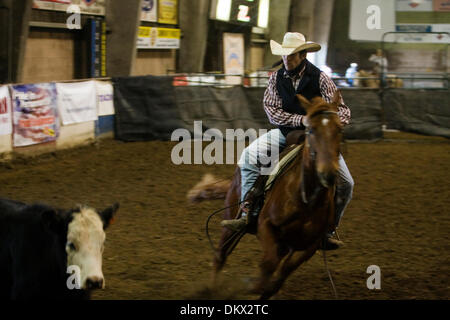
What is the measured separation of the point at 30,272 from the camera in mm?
4160

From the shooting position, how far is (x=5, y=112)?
447 inches

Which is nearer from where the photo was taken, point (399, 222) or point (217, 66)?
point (399, 222)

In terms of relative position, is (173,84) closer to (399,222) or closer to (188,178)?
(188,178)

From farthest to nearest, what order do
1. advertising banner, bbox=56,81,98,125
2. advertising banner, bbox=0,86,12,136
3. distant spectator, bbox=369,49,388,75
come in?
distant spectator, bbox=369,49,388,75
advertising banner, bbox=56,81,98,125
advertising banner, bbox=0,86,12,136

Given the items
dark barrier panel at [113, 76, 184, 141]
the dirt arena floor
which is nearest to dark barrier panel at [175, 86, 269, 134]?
dark barrier panel at [113, 76, 184, 141]

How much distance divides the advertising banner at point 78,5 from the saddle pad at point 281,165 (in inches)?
476

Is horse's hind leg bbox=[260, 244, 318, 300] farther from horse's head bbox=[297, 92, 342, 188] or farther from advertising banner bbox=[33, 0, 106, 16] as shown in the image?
advertising banner bbox=[33, 0, 106, 16]

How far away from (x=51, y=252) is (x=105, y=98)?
37.3 ft

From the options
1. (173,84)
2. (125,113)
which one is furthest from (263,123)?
(125,113)

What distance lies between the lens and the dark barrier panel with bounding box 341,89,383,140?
1552 cm

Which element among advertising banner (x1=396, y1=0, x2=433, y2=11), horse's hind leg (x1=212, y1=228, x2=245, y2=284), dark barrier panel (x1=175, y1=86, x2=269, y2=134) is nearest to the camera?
horse's hind leg (x1=212, y1=228, x2=245, y2=284)

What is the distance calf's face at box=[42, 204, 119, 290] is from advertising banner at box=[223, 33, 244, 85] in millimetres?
21523

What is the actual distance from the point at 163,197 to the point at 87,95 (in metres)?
5.60
